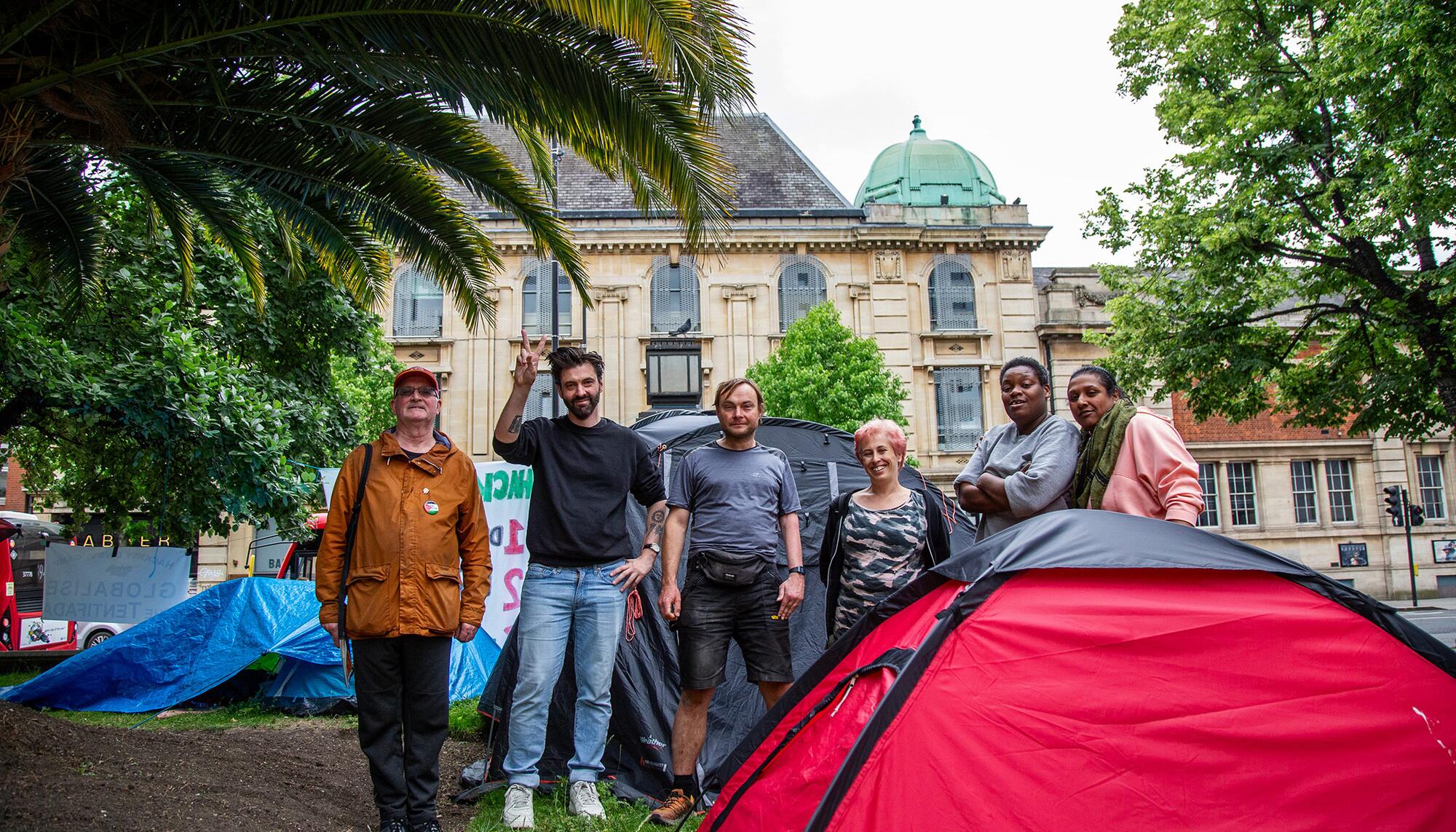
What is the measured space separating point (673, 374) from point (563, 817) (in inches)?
422

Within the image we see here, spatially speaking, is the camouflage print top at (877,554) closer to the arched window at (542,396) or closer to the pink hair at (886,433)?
the pink hair at (886,433)

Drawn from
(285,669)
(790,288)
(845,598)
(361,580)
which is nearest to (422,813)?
(361,580)

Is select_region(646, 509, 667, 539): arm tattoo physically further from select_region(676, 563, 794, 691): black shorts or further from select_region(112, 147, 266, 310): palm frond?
select_region(112, 147, 266, 310): palm frond

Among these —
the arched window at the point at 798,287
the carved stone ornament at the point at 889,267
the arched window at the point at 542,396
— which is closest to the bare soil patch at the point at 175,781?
the arched window at the point at 542,396

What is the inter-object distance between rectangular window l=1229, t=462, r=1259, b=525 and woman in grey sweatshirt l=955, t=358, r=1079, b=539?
2627 centimetres

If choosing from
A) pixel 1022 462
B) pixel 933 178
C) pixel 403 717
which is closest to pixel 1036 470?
pixel 1022 462

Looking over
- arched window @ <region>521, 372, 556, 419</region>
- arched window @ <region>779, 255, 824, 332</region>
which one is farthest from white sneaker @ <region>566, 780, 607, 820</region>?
arched window @ <region>779, 255, 824, 332</region>

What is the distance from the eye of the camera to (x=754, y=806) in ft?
9.94

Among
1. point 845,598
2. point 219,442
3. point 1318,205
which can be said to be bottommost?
point 845,598

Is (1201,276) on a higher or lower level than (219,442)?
higher

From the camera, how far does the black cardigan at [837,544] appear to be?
13.6ft

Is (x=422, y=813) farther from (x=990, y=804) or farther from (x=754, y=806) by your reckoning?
(x=990, y=804)

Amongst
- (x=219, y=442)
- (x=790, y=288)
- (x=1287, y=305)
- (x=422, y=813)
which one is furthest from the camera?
(x=1287, y=305)

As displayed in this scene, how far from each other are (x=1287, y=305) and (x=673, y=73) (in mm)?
30303
